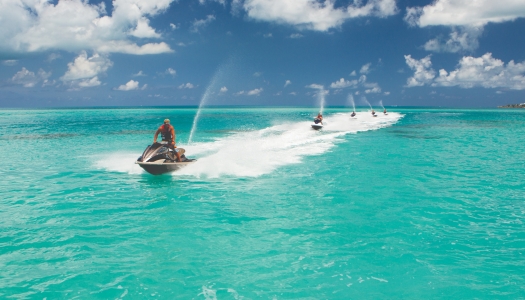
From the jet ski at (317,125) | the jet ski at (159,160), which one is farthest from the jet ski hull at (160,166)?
the jet ski at (317,125)

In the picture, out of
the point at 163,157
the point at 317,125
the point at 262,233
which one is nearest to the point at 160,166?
the point at 163,157

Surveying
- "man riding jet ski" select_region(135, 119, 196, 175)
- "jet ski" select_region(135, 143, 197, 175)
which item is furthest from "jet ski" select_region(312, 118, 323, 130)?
"jet ski" select_region(135, 143, 197, 175)

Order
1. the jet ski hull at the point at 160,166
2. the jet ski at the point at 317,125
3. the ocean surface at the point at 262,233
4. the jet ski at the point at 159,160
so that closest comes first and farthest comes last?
the ocean surface at the point at 262,233 → the jet ski hull at the point at 160,166 → the jet ski at the point at 159,160 → the jet ski at the point at 317,125

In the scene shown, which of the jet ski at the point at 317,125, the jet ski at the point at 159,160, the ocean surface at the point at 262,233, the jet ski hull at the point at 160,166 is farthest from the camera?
the jet ski at the point at 317,125

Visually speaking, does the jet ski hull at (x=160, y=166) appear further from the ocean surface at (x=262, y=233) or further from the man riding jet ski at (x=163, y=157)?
the ocean surface at (x=262, y=233)

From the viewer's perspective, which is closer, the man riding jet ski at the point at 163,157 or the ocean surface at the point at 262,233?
the ocean surface at the point at 262,233

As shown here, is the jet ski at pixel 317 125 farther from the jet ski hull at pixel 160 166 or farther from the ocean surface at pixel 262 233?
the jet ski hull at pixel 160 166

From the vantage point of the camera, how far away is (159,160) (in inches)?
669

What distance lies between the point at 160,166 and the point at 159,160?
0.50 metres

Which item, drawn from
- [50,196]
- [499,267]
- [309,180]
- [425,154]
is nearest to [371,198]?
[309,180]

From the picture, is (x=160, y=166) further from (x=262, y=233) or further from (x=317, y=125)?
(x=317, y=125)

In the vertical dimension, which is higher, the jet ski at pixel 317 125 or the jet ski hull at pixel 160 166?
the jet ski at pixel 317 125

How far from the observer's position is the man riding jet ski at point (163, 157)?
16578 millimetres

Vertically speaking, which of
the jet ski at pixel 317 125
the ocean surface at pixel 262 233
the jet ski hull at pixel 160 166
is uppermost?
the jet ski at pixel 317 125
